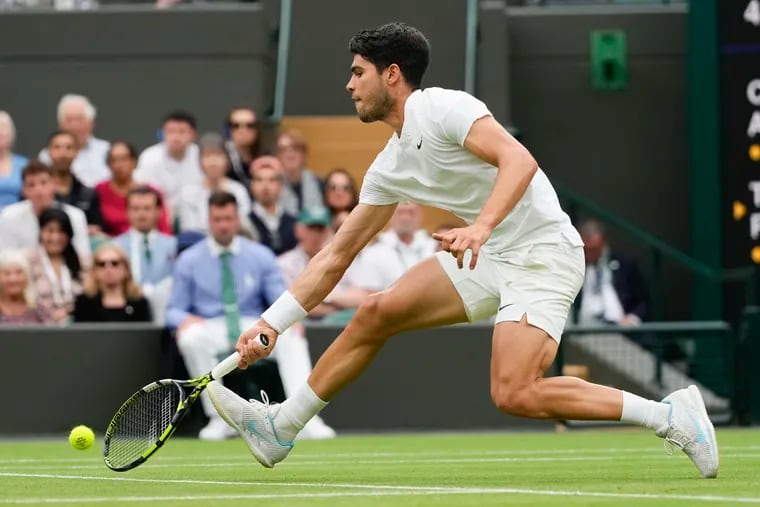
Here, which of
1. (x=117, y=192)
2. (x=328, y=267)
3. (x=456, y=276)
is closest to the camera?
(x=456, y=276)

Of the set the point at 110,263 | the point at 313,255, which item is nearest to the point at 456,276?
the point at 110,263

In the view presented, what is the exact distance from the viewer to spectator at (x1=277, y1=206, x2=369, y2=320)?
41.6 feet

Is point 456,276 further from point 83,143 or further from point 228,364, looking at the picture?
point 83,143

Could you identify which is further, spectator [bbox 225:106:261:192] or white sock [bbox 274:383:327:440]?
spectator [bbox 225:106:261:192]

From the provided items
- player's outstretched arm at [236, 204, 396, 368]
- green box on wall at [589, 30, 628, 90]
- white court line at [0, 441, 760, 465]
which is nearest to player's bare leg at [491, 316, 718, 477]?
player's outstretched arm at [236, 204, 396, 368]

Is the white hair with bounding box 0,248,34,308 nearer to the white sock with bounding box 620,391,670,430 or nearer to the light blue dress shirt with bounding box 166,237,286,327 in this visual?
the light blue dress shirt with bounding box 166,237,286,327

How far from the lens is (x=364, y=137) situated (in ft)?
50.3

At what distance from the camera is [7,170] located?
43.2ft

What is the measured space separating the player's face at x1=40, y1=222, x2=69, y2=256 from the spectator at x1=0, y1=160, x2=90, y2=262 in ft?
0.49

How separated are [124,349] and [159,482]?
549 centimetres

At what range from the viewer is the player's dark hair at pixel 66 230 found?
12.2m

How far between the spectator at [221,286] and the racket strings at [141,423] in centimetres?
457

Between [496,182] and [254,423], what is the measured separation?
1631 millimetres

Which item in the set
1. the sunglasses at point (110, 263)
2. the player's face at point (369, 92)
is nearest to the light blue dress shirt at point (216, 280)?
the sunglasses at point (110, 263)
